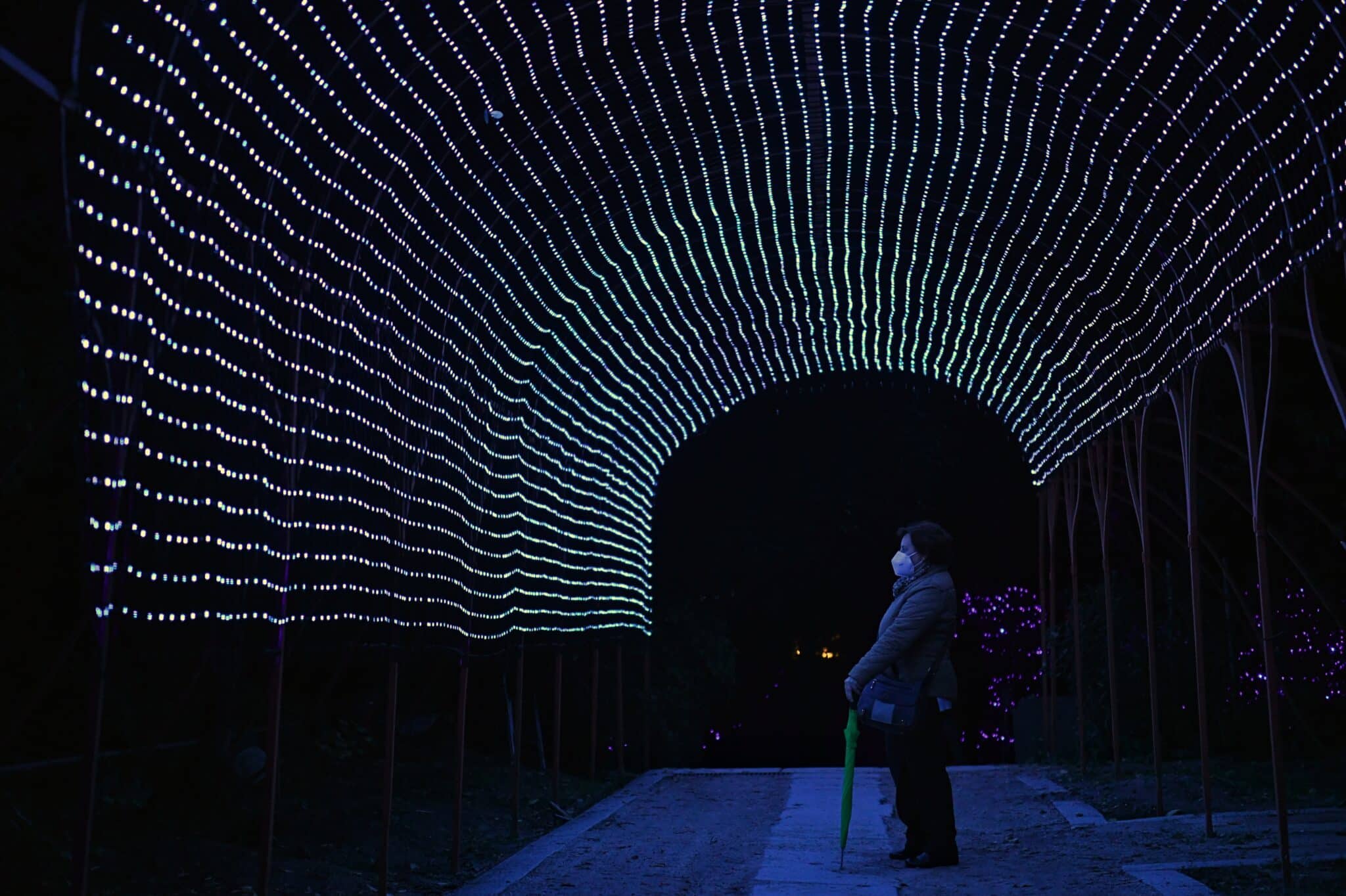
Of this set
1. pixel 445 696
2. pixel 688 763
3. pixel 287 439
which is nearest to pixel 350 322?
pixel 287 439

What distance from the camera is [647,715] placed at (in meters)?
15.1

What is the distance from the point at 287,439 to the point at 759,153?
238 inches

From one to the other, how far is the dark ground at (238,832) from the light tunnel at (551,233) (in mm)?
1273

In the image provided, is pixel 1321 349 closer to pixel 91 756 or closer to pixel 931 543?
pixel 931 543

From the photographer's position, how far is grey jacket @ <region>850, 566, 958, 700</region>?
7184 mm

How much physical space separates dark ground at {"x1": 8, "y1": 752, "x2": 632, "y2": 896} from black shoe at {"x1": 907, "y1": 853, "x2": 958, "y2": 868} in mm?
2289

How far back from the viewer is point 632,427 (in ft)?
52.6

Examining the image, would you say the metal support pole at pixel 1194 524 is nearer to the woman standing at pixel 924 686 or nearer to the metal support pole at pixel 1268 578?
the metal support pole at pixel 1268 578

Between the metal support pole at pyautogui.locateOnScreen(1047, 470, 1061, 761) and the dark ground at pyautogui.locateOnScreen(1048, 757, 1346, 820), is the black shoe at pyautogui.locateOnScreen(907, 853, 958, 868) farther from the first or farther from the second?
the metal support pole at pyautogui.locateOnScreen(1047, 470, 1061, 761)

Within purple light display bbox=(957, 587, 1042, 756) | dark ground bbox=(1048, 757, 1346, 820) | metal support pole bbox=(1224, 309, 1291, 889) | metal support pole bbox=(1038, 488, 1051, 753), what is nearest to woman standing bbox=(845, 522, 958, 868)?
metal support pole bbox=(1224, 309, 1291, 889)

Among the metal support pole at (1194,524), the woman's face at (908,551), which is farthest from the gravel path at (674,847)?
the metal support pole at (1194,524)

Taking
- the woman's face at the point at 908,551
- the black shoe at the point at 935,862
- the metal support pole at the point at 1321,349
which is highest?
the metal support pole at the point at 1321,349

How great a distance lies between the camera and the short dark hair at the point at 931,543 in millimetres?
7410

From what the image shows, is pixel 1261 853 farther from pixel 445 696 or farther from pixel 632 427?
pixel 632 427
